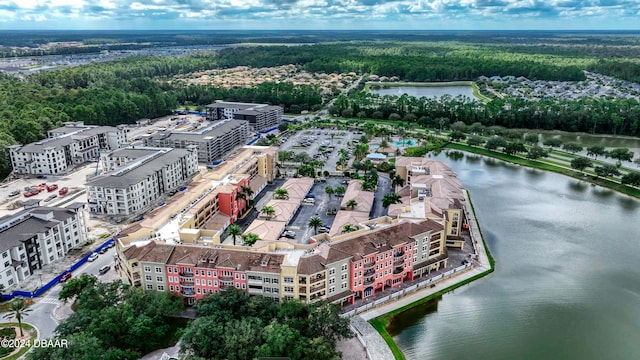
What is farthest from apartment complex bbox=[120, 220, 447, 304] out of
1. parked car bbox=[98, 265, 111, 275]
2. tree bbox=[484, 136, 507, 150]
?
tree bbox=[484, 136, 507, 150]

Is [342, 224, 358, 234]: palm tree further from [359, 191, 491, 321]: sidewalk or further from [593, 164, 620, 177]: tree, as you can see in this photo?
[593, 164, 620, 177]: tree

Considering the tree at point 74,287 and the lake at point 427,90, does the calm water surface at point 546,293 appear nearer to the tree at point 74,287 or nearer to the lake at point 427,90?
the tree at point 74,287

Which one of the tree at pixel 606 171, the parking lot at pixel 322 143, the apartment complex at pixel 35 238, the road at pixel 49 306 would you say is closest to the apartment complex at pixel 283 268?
the road at pixel 49 306

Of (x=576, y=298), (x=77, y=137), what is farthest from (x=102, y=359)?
(x=77, y=137)

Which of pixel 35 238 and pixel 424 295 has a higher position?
pixel 35 238

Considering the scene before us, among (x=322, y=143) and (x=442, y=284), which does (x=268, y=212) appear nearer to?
(x=442, y=284)

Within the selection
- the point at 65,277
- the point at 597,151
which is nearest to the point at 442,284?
the point at 65,277
